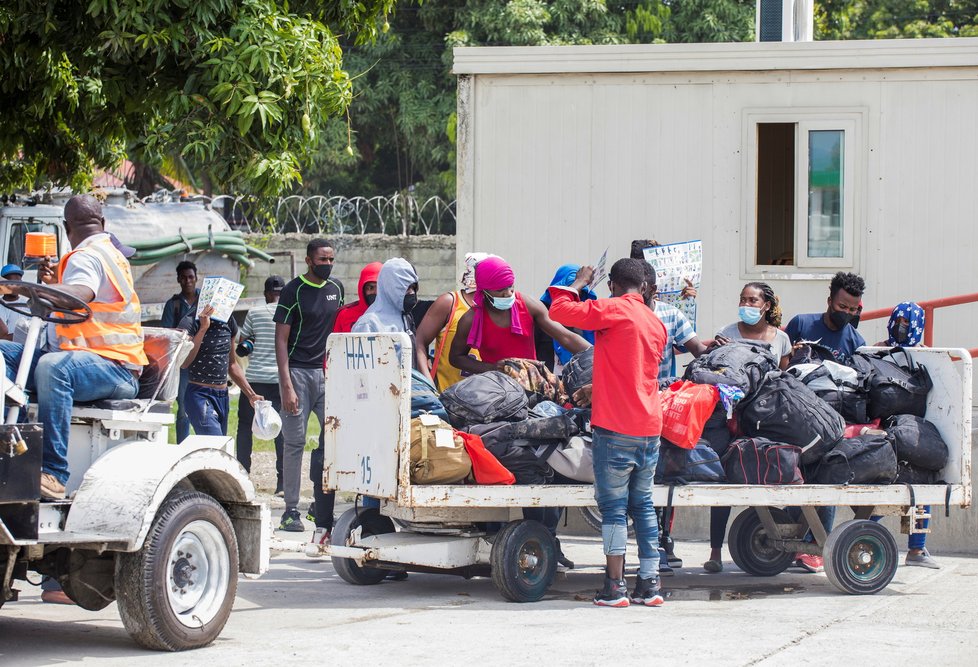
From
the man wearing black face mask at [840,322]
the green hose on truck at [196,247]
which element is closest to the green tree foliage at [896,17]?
the green hose on truck at [196,247]

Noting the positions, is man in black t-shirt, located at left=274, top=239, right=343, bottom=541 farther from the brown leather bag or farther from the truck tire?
the truck tire

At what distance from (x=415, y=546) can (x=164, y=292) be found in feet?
46.2

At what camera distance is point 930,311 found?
10.4 m

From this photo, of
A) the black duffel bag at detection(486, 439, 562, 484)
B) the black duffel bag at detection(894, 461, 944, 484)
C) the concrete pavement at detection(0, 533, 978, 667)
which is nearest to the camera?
the concrete pavement at detection(0, 533, 978, 667)

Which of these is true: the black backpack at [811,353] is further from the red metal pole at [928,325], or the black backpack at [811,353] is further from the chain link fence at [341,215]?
the chain link fence at [341,215]

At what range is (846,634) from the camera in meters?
6.88

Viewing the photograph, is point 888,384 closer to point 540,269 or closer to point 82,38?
point 540,269

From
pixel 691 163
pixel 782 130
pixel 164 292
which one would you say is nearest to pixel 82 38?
pixel 691 163

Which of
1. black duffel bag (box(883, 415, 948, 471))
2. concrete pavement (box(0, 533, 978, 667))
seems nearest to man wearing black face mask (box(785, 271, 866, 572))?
concrete pavement (box(0, 533, 978, 667))

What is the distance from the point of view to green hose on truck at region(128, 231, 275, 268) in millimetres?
20422

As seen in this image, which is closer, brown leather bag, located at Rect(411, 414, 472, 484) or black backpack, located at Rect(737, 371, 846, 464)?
brown leather bag, located at Rect(411, 414, 472, 484)

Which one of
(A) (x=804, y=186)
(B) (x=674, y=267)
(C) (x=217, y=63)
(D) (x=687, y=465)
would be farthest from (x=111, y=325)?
(A) (x=804, y=186)

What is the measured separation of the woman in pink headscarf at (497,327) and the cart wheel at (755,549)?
162 centimetres

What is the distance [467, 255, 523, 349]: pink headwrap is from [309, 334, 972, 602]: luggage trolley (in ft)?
3.04
